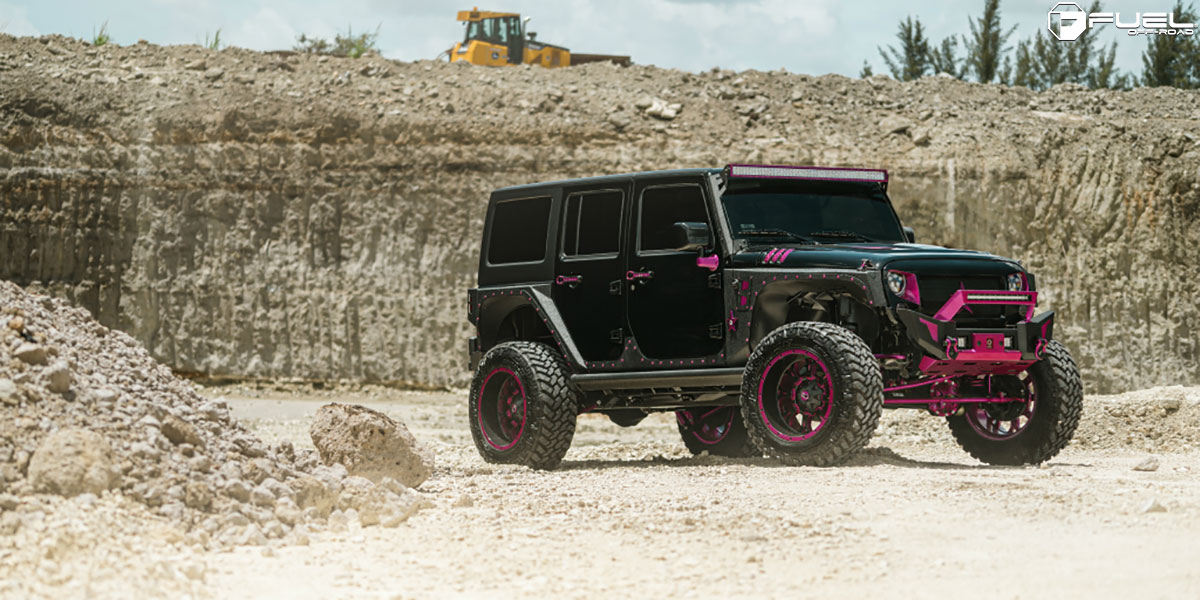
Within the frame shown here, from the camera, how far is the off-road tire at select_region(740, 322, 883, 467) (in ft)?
31.3

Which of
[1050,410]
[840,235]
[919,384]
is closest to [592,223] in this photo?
[840,235]

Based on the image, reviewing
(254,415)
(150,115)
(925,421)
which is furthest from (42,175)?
(925,421)

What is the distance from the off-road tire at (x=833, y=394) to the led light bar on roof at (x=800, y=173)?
4.44 feet

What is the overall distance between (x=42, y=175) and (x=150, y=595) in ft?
85.0

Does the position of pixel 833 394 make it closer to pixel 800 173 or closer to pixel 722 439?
pixel 800 173

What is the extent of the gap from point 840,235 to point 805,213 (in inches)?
13.1

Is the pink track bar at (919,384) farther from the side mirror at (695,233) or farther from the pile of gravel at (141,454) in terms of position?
the pile of gravel at (141,454)

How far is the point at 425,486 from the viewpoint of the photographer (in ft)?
33.5

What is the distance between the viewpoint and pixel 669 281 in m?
11.0

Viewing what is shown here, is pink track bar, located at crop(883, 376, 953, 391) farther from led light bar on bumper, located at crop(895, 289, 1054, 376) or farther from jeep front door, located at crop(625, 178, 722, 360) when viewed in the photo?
jeep front door, located at crop(625, 178, 722, 360)

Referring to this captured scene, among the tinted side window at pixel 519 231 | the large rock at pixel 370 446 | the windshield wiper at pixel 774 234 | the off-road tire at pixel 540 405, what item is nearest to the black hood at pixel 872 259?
the windshield wiper at pixel 774 234

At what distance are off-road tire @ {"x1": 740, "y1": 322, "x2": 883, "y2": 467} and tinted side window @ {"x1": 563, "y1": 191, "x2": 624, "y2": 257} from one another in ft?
6.24

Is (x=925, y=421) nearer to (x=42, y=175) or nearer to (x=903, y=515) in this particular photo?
(x=903, y=515)

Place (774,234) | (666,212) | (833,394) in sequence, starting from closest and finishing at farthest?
(833,394) → (774,234) → (666,212)
